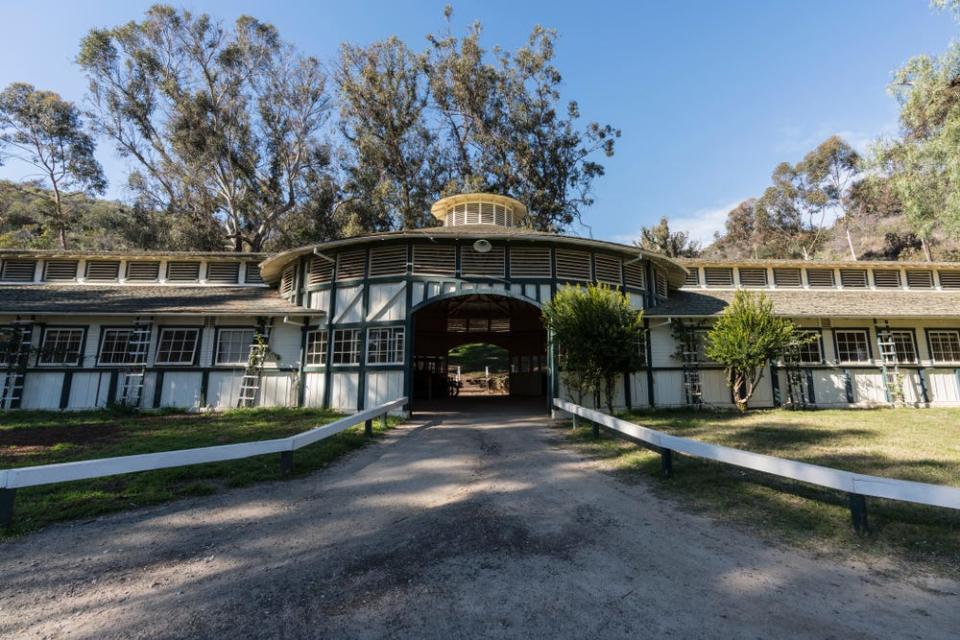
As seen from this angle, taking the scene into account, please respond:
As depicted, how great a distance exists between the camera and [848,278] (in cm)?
1728

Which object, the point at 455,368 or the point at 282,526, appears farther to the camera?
the point at 455,368

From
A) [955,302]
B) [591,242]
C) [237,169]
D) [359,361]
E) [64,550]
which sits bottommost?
[64,550]

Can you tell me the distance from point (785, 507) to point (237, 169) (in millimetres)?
31026

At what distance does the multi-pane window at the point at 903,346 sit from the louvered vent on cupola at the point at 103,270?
90.8 ft

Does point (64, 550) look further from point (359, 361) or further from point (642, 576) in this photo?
point (359, 361)

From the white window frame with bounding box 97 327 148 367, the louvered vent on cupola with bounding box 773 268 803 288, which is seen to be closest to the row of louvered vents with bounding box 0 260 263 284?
the white window frame with bounding box 97 327 148 367

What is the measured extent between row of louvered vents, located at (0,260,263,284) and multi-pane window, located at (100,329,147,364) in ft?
11.7

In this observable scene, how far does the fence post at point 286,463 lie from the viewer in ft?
20.4

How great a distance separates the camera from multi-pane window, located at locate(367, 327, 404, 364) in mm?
12414

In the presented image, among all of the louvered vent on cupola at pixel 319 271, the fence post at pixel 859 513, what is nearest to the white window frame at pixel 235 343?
the louvered vent on cupola at pixel 319 271

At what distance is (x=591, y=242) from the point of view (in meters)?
12.9

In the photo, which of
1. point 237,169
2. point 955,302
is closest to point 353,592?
point 955,302

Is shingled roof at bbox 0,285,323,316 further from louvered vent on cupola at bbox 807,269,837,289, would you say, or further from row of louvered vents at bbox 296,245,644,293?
louvered vent on cupola at bbox 807,269,837,289

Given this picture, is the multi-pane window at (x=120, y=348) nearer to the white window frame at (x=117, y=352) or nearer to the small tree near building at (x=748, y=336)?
the white window frame at (x=117, y=352)
